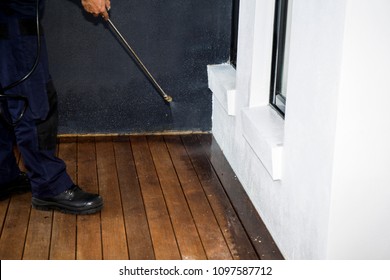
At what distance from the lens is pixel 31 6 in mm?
2951

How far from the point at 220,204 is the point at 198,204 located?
10cm

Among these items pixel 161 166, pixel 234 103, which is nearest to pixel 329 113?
pixel 234 103

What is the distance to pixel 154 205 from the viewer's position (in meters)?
3.32

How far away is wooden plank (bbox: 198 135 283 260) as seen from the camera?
9.60 feet

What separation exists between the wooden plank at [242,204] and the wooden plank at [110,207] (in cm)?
53

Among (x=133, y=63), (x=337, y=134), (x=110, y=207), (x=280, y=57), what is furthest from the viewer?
(x=133, y=63)

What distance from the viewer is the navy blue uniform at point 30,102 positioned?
293 centimetres

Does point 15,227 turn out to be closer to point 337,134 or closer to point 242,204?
point 242,204

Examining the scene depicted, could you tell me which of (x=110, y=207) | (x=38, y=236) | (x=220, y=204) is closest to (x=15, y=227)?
(x=38, y=236)

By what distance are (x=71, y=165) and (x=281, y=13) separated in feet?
4.61

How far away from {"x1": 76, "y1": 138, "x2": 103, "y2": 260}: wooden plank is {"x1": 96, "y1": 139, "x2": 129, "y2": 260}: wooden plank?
2cm

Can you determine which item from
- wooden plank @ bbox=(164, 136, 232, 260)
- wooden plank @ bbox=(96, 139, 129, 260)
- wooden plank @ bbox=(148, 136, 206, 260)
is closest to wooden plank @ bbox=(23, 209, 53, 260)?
wooden plank @ bbox=(96, 139, 129, 260)

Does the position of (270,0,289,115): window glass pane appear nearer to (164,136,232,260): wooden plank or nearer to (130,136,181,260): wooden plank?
(164,136,232,260): wooden plank

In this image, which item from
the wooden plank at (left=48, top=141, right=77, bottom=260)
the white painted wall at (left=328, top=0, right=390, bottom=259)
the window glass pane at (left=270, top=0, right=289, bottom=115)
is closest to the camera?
the white painted wall at (left=328, top=0, right=390, bottom=259)
